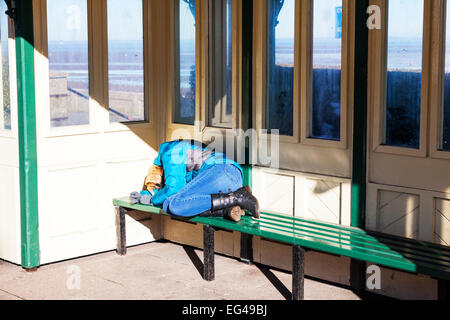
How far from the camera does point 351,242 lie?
5551mm

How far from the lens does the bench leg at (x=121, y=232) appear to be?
7.18 meters

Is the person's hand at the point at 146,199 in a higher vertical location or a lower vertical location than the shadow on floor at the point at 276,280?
higher

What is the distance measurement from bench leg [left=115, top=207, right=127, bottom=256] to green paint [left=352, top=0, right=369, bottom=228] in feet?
7.85

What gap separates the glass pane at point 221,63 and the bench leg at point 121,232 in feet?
4.12

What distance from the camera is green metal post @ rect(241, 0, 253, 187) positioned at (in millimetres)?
6637

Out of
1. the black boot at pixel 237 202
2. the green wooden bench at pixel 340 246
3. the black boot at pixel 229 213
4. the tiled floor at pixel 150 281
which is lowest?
the tiled floor at pixel 150 281

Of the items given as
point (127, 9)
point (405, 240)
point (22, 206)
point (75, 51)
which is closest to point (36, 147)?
point (22, 206)

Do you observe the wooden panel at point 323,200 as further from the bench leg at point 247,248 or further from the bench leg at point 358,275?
the bench leg at point 247,248

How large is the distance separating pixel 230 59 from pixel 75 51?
1.49 m

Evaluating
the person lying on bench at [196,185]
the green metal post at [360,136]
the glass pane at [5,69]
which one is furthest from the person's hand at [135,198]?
the green metal post at [360,136]

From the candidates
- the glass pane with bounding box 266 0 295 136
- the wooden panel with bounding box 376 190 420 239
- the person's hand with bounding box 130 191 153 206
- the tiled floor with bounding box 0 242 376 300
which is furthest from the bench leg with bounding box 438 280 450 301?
the person's hand with bounding box 130 191 153 206

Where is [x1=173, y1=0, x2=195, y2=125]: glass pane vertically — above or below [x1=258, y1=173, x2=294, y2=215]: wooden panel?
above

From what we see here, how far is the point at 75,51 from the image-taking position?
22.5ft

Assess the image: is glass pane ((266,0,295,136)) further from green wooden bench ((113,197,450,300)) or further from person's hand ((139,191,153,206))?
person's hand ((139,191,153,206))
